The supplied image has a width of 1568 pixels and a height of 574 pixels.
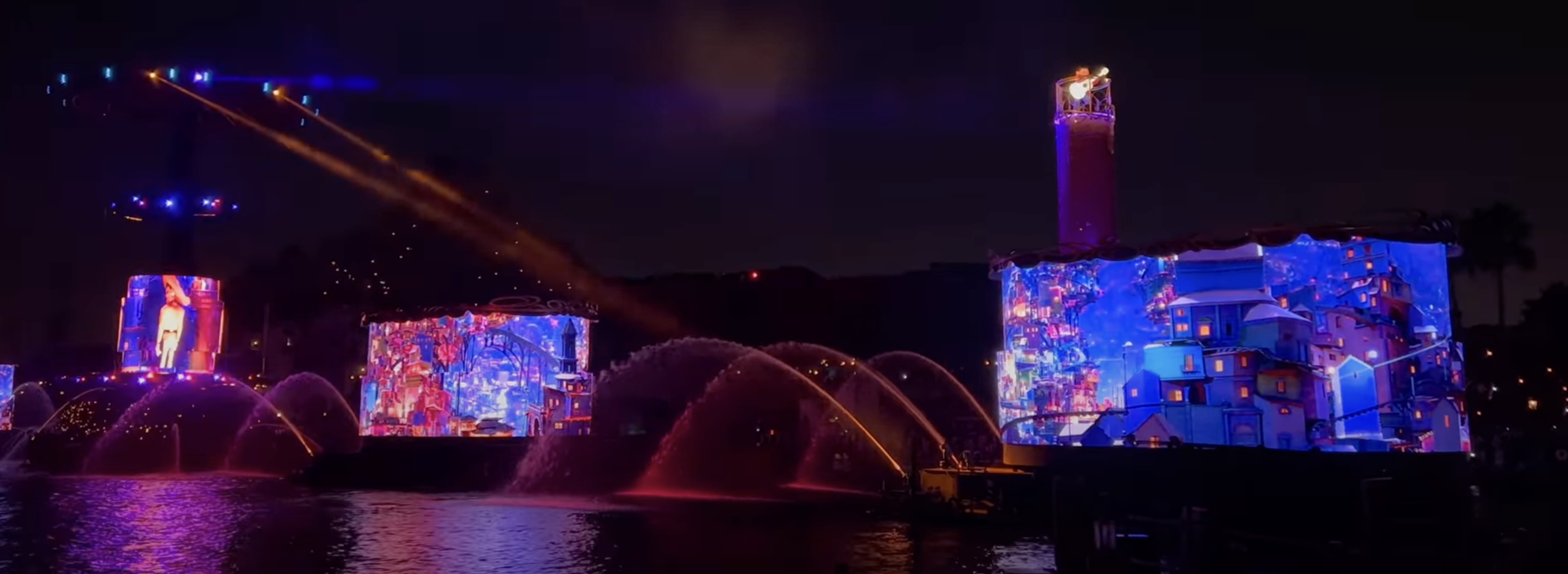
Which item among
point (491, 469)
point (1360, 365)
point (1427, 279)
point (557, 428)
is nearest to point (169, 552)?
point (491, 469)

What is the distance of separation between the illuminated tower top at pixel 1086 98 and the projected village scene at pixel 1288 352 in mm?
11597

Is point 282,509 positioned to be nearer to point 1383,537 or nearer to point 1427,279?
point 1383,537

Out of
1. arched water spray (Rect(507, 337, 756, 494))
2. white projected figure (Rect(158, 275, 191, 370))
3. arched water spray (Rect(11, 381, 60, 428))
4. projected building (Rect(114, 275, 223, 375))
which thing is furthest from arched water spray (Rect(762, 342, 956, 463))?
arched water spray (Rect(11, 381, 60, 428))

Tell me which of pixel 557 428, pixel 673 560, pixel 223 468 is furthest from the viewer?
pixel 223 468

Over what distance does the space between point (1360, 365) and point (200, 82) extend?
53.4 m

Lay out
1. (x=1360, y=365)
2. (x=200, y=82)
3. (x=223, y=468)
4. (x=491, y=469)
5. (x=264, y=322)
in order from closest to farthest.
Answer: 1. (x=1360, y=365)
2. (x=491, y=469)
3. (x=223, y=468)
4. (x=200, y=82)
5. (x=264, y=322)

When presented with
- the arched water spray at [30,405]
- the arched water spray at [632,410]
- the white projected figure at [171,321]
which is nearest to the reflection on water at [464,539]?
the arched water spray at [632,410]

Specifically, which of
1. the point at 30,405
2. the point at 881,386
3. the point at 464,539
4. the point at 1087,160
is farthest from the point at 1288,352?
the point at 30,405

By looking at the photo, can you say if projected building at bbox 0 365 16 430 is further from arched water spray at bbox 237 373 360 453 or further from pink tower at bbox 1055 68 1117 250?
pink tower at bbox 1055 68 1117 250

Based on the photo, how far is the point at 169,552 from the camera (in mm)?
16906

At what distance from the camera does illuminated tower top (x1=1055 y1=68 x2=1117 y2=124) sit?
3556 centimetres

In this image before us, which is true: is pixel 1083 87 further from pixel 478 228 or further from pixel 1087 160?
pixel 478 228

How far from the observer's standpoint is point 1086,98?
35.6 meters

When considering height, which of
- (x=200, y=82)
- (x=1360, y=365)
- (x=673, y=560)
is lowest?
(x=673, y=560)
